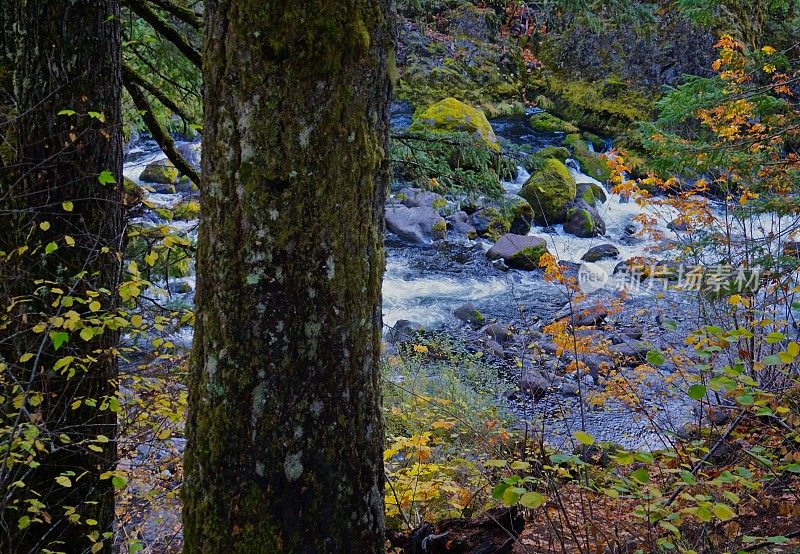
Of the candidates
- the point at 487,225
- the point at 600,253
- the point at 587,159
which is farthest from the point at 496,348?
the point at 587,159

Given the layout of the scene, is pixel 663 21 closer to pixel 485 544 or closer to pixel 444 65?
pixel 444 65

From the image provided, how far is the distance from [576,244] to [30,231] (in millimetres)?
10616

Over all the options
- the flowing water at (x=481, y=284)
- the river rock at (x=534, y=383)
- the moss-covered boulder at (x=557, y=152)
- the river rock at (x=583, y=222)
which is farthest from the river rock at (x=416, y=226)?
the river rock at (x=534, y=383)

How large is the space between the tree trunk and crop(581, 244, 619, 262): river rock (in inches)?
378

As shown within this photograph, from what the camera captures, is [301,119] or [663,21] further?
[663,21]

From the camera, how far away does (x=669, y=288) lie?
8789 mm

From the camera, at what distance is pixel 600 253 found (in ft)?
36.9

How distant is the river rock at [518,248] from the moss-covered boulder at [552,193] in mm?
1428

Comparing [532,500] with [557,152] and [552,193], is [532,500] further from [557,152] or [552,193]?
[557,152]

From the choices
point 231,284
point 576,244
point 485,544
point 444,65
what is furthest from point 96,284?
point 444,65

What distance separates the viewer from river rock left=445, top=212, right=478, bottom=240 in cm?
1234

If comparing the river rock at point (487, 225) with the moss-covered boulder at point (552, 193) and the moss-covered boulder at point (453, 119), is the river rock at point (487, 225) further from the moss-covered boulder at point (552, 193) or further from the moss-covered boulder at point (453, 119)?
the moss-covered boulder at point (453, 119)

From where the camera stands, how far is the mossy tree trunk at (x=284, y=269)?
67.4 inches

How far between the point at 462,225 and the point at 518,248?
1916 millimetres
